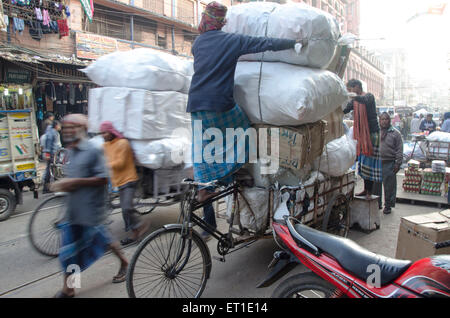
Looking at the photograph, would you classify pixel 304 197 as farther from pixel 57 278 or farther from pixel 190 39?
pixel 190 39

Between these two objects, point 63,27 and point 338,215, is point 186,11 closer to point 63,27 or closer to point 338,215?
point 63,27

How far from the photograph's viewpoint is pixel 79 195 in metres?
2.87

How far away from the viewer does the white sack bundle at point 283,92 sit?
2.99 m

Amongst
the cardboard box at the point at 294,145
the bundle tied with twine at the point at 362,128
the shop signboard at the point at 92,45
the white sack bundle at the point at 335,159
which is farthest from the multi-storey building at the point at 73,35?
the cardboard box at the point at 294,145

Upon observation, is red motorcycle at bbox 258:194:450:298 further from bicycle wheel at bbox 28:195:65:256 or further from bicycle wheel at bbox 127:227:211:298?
bicycle wheel at bbox 28:195:65:256

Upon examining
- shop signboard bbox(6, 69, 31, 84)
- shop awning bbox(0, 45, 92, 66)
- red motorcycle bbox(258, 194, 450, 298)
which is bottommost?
red motorcycle bbox(258, 194, 450, 298)

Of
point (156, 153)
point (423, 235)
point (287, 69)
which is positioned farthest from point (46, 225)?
point (423, 235)

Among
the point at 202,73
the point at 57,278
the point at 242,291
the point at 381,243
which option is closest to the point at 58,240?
the point at 57,278

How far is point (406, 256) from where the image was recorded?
10.8 ft

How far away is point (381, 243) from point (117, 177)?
3.45 metres

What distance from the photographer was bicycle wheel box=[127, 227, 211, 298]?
2596mm

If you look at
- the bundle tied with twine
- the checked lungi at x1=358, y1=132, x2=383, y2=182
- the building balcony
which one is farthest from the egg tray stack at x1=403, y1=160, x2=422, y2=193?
the building balcony

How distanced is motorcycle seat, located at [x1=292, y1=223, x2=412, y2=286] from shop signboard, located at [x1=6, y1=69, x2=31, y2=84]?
11460 millimetres

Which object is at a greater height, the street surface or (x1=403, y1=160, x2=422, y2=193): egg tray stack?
(x1=403, y1=160, x2=422, y2=193): egg tray stack
